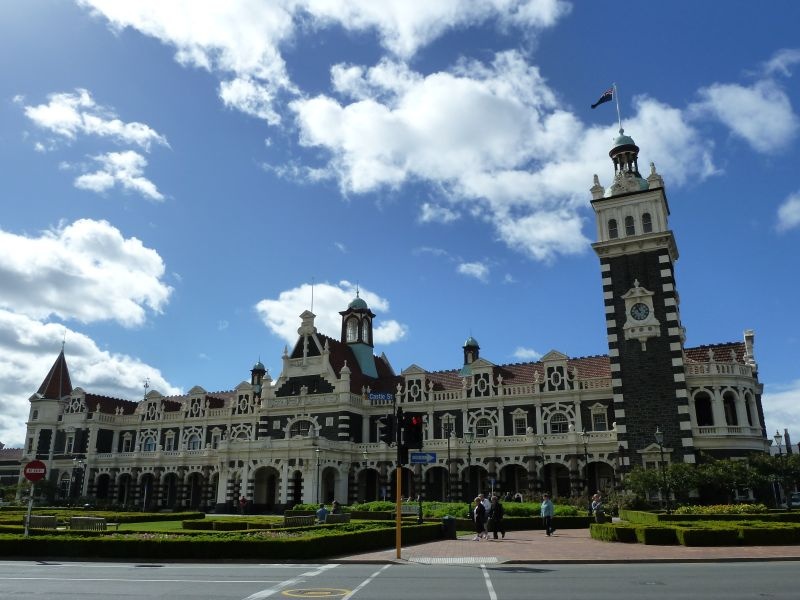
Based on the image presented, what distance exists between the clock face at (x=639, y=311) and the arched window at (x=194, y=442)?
50.0 metres

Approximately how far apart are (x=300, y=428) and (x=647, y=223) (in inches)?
1468

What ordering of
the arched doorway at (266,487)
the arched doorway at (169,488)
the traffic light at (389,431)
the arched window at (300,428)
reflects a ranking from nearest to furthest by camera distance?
the traffic light at (389,431) → the arched doorway at (266,487) → the arched window at (300,428) → the arched doorway at (169,488)

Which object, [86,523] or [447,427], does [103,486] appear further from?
[86,523]

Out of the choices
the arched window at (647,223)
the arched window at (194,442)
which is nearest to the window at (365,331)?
the arched window at (194,442)

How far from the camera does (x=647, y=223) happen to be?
177ft

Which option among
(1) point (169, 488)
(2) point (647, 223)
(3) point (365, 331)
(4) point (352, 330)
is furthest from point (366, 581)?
(1) point (169, 488)

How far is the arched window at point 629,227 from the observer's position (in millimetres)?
54188

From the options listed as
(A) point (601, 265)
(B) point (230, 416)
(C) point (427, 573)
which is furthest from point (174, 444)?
(C) point (427, 573)

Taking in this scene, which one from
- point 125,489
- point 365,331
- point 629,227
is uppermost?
point 629,227

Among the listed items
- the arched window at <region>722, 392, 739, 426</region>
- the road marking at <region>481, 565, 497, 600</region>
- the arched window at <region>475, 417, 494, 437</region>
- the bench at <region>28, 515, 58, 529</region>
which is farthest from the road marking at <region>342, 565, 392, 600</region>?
the arched window at <region>475, 417, 494, 437</region>

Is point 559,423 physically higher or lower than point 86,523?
higher

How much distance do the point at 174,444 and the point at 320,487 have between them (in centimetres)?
2688

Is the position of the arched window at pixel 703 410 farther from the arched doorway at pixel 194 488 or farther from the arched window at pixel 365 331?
the arched doorway at pixel 194 488

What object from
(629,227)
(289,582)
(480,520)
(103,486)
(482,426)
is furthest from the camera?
(103,486)
